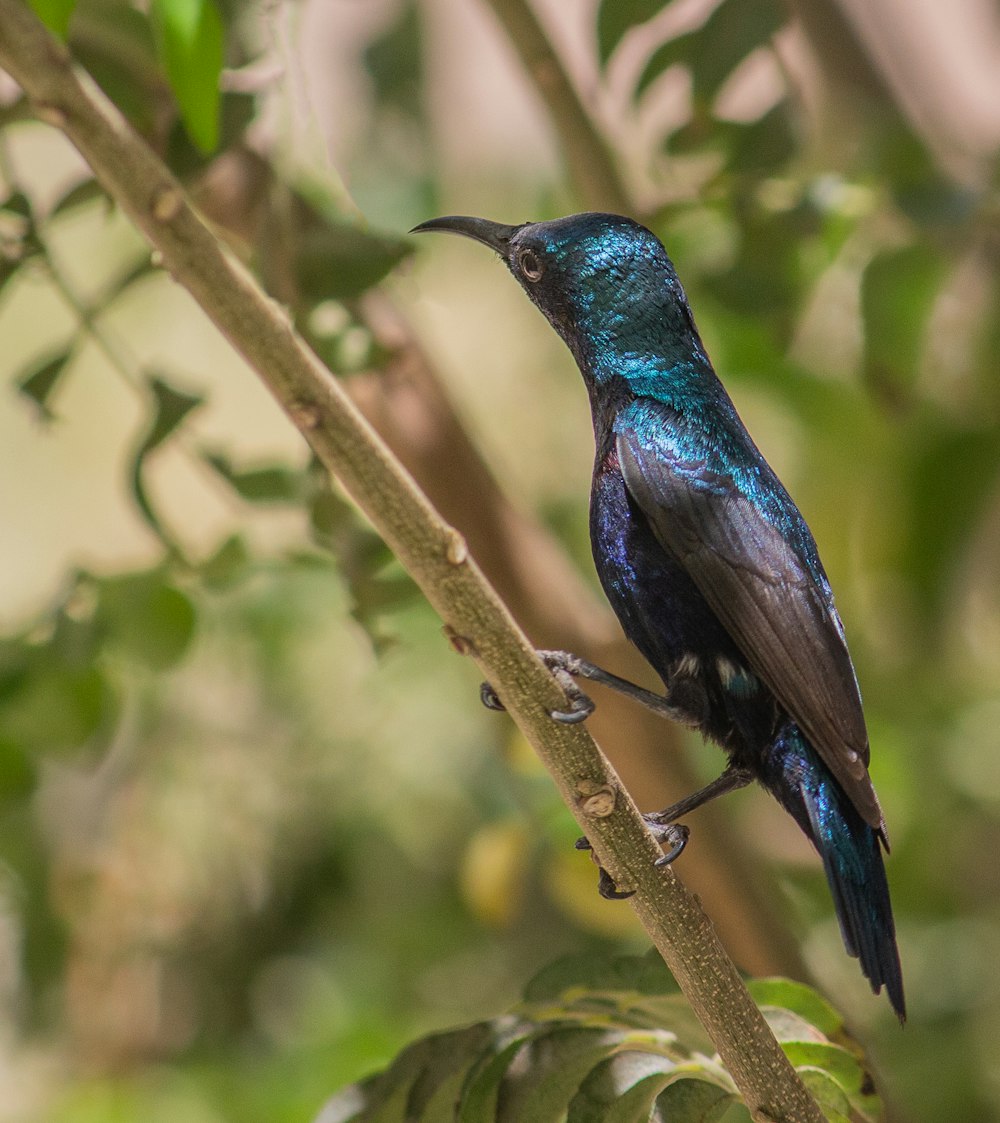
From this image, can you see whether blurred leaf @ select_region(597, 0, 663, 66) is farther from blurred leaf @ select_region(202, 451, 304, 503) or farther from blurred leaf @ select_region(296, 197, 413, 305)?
blurred leaf @ select_region(202, 451, 304, 503)

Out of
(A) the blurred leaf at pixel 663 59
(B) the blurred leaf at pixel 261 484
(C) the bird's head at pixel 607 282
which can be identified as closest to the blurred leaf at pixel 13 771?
(B) the blurred leaf at pixel 261 484

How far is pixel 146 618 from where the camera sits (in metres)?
2.00

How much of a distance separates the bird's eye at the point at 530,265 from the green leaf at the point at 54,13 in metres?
0.71

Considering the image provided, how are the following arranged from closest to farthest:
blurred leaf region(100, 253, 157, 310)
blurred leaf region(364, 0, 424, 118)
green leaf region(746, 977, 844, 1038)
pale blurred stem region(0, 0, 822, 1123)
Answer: pale blurred stem region(0, 0, 822, 1123), green leaf region(746, 977, 844, 1038), blurred leaf region(100, 253, 157, 310), blurred leaf region(364, 0, 424, 118)

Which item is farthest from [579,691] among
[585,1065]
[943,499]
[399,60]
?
[943,499]

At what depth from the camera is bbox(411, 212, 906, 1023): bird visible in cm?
154

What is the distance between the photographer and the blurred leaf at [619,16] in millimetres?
2135

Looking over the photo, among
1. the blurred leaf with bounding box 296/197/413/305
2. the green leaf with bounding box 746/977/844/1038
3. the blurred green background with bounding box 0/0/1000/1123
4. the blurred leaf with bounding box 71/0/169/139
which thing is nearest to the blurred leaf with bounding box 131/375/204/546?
the blurred green background with bounding box 0/0/1000/1123

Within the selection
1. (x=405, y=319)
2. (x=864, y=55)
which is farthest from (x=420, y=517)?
(x=864, y=55)

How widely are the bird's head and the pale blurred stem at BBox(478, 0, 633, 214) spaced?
0.55 metres

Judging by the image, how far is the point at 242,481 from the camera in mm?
2133

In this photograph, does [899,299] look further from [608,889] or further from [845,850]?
[608,889]

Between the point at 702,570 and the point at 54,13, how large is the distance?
3.08 ft

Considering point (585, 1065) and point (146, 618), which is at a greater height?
point (146, 618)
